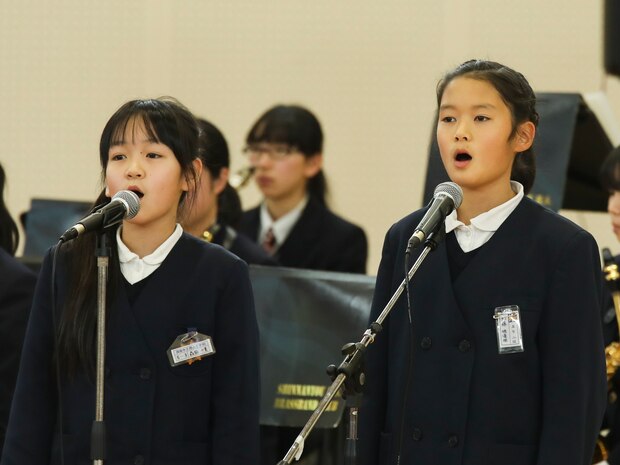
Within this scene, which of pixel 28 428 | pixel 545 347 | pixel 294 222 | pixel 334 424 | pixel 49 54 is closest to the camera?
pixel 545 347

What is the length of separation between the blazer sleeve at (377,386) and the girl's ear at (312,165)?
8.49ft

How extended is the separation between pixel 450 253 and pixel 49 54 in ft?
16.3

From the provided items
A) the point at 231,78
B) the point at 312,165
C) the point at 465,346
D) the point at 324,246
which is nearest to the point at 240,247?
the point at 324,246

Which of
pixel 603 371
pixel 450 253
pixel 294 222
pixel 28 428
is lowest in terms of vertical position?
pixel 28 428

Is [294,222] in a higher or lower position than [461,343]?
higher

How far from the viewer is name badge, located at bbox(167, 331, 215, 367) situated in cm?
275

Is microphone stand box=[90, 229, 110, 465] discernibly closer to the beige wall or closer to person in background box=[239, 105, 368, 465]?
person in background box=[239, 105, 368, 465]

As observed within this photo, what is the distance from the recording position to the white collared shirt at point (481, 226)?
2.70 meters

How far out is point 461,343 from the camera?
8.59ft

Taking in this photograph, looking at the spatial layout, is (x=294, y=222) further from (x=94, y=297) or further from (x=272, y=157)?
(x=94, y=297)

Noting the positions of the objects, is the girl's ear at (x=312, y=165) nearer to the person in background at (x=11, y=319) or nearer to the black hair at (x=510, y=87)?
the person in background at (x=11, y=319)

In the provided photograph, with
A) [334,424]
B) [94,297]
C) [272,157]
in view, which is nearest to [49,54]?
[272,157]

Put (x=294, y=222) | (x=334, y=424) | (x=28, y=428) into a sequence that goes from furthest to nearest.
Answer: (x=294, y=222) → (x=334, y=424) → (x=28, y=428)

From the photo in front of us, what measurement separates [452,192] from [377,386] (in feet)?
1.64
